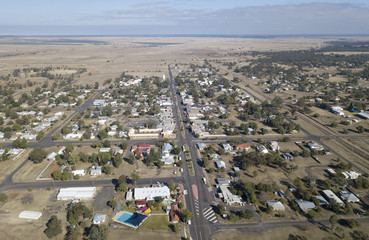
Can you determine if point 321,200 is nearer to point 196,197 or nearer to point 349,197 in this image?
point 349,197

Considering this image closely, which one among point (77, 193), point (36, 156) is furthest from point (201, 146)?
point (36, 156)

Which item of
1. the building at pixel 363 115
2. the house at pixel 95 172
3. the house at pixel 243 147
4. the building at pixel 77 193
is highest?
the building at pixel 363 115

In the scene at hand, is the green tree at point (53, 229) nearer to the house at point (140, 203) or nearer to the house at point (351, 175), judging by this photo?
the house at point (140, 203)

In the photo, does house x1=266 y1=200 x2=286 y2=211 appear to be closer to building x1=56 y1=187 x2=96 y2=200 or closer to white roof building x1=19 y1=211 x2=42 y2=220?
building x1=56 y1=187 x2=96 y2=200

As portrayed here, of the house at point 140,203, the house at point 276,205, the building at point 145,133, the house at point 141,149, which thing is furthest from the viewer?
the building at point 145,133

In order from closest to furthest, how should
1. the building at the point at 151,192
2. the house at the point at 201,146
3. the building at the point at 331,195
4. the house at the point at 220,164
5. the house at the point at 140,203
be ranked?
the house at the point at 140,203 < the building at the point at 331,195 < the building at the point at 151,192 < the house at the point at 220,164 < the house at the point at 201,146

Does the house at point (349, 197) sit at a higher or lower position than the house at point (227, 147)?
lower

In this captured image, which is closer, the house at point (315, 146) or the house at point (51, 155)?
the house at point (51, 155)

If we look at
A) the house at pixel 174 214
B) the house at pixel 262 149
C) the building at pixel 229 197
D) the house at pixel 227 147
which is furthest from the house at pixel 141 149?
the house at pixel 262 149
